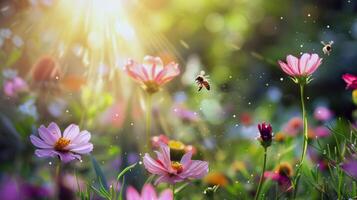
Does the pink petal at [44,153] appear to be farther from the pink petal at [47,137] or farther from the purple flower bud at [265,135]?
the purple flower bud at [265,135]

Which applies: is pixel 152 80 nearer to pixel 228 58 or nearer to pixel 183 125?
pixel 183 125

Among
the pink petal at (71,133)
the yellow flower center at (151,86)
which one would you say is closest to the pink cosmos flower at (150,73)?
the yellow flower center at (151,86)

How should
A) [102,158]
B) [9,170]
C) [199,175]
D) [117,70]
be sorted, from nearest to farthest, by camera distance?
[199,175]
[102,158]
[9,170]
[117,70]

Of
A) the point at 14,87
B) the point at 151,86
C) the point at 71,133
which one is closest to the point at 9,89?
the point at 14,87

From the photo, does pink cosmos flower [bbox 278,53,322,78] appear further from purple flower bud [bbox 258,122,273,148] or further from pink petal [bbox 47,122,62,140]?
pink petal [bbox 47,122,62,140]

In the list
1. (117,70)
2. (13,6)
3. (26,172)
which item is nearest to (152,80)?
(26,172)
